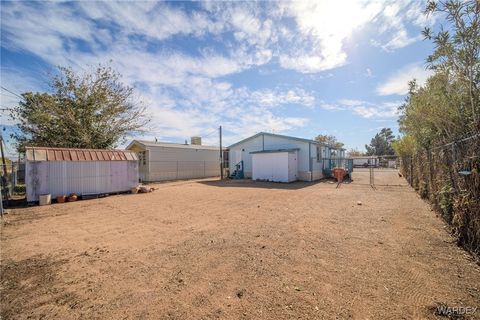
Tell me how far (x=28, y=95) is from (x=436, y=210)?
951 inches

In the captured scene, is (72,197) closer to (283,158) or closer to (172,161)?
(172,161)

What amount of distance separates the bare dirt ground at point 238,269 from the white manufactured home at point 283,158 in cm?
1108

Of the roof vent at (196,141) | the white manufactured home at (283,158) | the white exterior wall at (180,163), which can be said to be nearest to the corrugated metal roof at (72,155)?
the white exterior wall at (180,163)

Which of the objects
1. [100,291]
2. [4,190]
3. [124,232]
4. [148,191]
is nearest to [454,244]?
[100,291]

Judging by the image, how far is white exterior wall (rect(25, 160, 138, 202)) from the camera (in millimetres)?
10130

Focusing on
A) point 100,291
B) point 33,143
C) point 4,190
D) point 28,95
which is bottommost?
point 100,291

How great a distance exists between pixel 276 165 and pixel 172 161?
1072 centimetres

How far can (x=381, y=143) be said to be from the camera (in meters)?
60.6

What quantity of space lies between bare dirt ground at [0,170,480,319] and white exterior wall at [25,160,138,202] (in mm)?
4467

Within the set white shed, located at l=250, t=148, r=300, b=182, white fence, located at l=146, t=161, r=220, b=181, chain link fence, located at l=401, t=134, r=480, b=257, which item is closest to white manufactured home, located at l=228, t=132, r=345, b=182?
white shed, located at l=250, t=148, r=300, b=182

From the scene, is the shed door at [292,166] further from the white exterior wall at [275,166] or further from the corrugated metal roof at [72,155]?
the corrugated metal roof at [72,155]

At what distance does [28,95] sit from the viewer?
16.4 metres

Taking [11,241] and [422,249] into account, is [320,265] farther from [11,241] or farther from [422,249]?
[11,241]

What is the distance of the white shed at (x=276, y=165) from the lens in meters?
17.6
